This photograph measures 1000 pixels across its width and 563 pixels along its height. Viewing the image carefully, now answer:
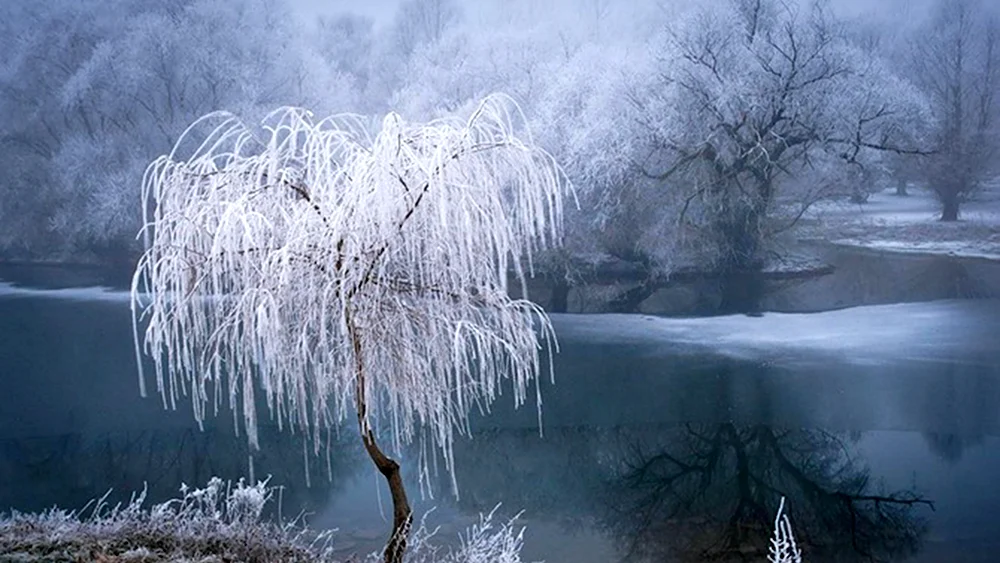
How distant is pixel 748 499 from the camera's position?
15.2ft

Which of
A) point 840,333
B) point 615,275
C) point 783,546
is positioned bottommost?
point 783,546

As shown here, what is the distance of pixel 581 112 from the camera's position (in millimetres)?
5094

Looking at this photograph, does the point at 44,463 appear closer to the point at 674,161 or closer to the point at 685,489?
the point at 685,489

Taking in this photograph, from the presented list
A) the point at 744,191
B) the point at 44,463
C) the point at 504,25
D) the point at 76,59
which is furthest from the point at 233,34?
the point at 744,191

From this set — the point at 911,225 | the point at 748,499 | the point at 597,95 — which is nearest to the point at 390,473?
the point at 748,499

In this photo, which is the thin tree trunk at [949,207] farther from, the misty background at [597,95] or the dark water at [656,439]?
the dark water at [656,439]

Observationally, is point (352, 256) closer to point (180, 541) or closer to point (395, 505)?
point (395, 505)

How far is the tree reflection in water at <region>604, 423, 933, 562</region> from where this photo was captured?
436 centimetres

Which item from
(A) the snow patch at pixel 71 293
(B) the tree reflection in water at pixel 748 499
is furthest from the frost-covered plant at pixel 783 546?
(A) the snow patch at pixel 71 293

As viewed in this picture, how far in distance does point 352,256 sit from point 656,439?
2.63 m

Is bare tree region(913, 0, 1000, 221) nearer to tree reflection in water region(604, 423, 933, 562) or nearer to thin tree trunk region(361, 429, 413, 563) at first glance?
tree reflection in water region(604, 423, 933, 562)

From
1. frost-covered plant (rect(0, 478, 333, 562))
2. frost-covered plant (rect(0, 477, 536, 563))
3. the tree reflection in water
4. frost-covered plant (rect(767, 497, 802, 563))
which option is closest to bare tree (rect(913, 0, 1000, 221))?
the tree reflection in water

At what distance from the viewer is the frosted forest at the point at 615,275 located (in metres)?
4.59

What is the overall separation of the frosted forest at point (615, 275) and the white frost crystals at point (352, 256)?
3.85 feet
